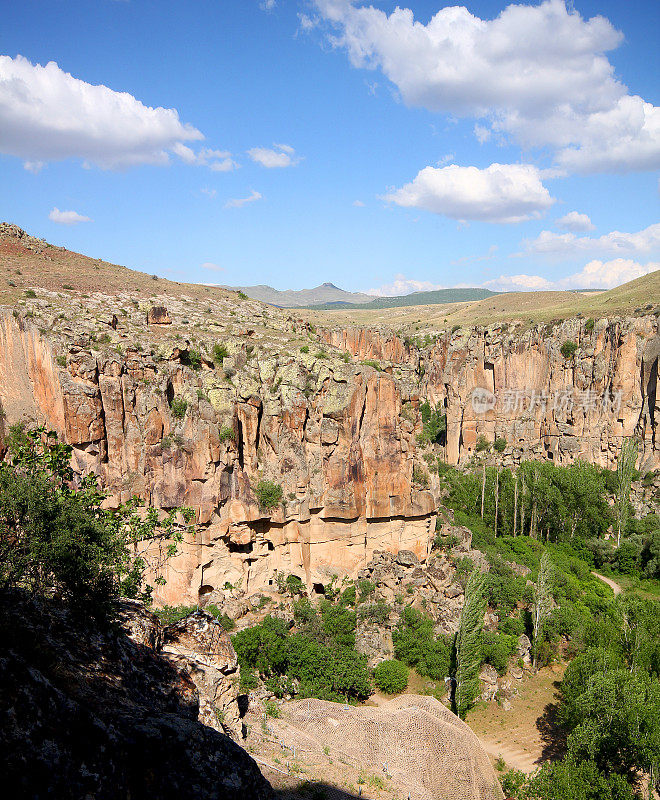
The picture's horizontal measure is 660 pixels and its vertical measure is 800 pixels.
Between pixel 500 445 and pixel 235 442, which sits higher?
pixel 235 442

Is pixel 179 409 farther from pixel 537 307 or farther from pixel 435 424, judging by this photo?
pixel 537 307

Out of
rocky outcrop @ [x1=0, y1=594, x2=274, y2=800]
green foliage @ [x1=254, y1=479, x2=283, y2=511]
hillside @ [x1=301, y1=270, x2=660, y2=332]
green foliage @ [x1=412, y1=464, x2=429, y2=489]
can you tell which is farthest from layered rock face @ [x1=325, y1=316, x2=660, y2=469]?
rocky outcrop @ [x1=0, y1=594, x2=274, y2=800]

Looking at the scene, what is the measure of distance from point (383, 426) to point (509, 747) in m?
20.0

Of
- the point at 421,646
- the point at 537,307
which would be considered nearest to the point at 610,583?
the point at 421,646

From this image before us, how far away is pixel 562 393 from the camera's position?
73.7 meters

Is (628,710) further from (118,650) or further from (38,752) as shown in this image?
(38,752)

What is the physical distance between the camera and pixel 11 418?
31.4 meters

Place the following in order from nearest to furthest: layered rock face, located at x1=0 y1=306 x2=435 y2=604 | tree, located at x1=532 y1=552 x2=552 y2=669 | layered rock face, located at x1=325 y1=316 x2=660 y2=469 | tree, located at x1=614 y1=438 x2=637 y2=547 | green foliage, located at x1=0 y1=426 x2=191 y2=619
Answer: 1. green foliage, located at x1=0 y1=426 x2=191 y2=619
2. layered rock face, located at x1=0 y1=306 x2=435 y2=604
3. tree, located at x1=532 y1=552 x2=552 y2=669
4. tree, located at x1=614 y1=438 x2=637 y2=547
5. layered rock face, located at x1=325 y1=316 x2=660 y2=469

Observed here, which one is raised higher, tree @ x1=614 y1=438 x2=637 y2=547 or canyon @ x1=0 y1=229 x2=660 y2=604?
canyon @ x1=0 y1=229 x2=660 y2=604

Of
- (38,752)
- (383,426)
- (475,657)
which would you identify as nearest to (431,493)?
(383,426)

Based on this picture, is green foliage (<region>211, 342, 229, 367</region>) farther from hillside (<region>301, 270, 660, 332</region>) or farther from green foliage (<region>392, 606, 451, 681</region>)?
hillside (<region>301, 270, 660, 332</region>)

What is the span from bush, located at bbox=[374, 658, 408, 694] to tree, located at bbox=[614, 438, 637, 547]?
3506 centimetres

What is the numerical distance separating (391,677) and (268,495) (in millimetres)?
13148

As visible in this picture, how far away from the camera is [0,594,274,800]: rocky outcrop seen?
523 centimetres
